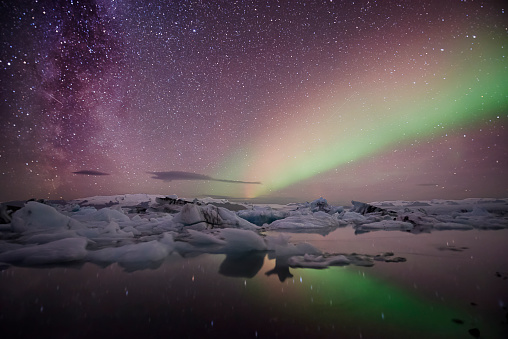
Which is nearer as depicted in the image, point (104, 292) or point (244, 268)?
point (104, 292)

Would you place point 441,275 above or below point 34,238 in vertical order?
above

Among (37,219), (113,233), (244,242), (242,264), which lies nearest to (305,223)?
(244,242)

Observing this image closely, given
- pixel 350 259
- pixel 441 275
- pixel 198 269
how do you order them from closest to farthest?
pixel 441 275 < pixel 198 269 < pixel 350 259

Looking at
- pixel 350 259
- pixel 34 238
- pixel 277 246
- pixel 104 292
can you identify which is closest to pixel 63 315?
pixel 104 292

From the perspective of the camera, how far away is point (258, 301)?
1.86m

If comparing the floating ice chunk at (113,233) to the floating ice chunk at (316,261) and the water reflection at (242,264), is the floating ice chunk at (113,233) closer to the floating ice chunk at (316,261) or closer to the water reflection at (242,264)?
the water reflection at (242,264)

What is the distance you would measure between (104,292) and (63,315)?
1.54 ft

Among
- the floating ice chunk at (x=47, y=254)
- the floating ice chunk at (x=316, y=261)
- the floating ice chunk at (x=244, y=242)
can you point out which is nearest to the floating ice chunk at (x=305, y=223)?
the floating ice chunk at (x=244, y=242)

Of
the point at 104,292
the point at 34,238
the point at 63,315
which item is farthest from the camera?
the point at 34,238

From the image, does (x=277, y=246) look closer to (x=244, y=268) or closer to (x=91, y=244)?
(x=244, y=268)

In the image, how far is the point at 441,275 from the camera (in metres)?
2.53

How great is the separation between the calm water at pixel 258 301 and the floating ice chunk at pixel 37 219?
3.52 metres

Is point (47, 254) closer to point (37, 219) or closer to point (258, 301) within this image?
point (258, 301)

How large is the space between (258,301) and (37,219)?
273 inches
